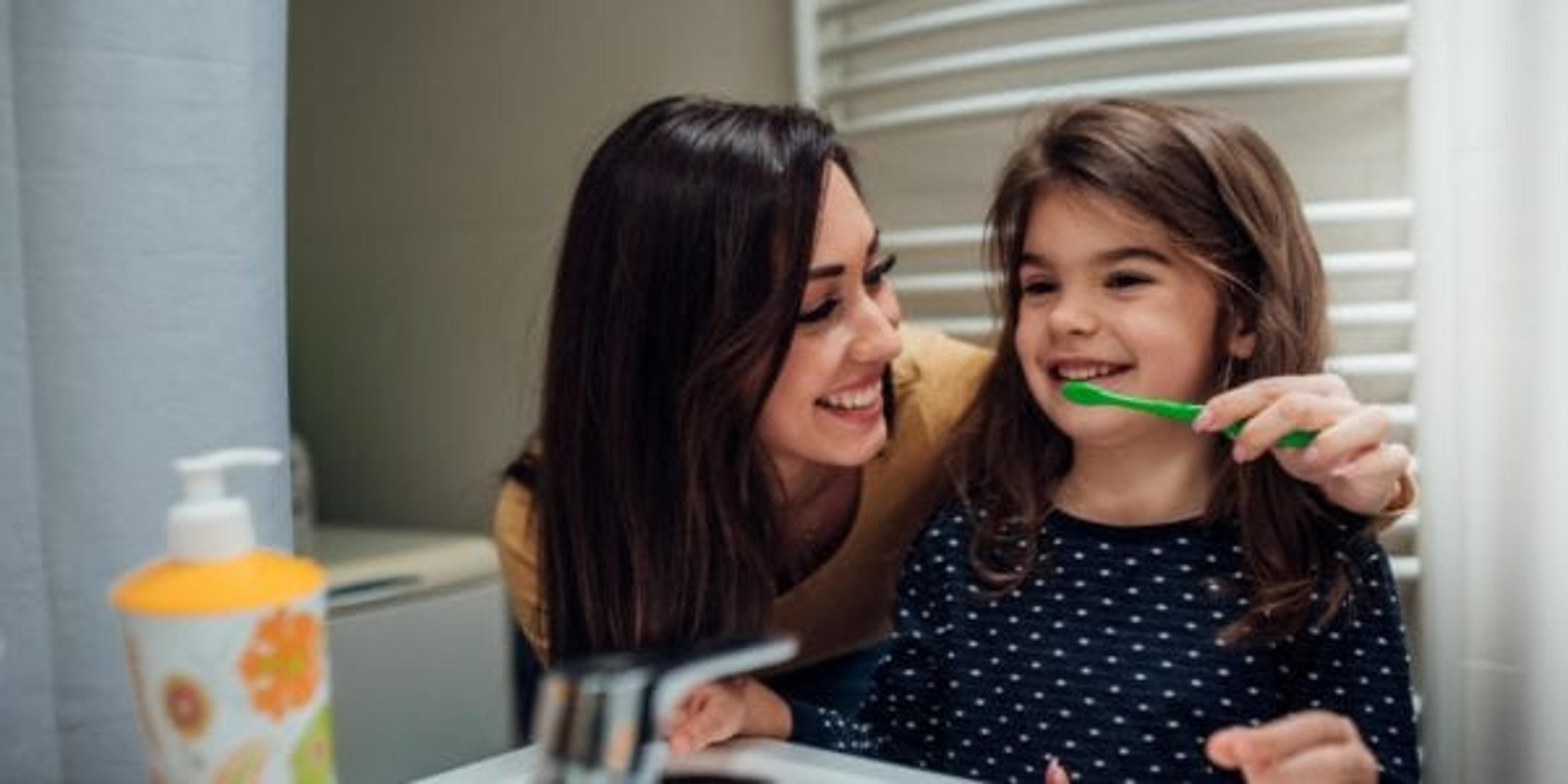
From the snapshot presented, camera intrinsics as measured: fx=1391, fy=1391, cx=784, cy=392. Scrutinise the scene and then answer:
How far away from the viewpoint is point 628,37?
60.8 inches

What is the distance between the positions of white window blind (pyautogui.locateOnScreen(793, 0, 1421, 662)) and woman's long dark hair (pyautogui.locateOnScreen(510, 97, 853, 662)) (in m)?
0.23

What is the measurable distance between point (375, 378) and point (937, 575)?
1.14 meters

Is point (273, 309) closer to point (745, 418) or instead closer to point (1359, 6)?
point (745, 418)

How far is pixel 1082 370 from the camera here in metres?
0.90

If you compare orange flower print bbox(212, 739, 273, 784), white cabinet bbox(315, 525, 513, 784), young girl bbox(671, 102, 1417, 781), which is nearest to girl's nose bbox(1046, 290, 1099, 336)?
young girl bbox(671, 102, 1417, 781)

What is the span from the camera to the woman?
3.01ft

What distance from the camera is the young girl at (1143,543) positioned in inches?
33.6

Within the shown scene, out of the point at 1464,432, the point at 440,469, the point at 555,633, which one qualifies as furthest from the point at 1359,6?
the point at 440,469

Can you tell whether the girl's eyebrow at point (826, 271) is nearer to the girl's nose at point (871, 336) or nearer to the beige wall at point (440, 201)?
the girl's nose at point (871, 336)

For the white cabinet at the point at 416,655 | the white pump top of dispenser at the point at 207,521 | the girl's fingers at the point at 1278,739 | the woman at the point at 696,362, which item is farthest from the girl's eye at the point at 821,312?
the white cabinet at the point at 416,655

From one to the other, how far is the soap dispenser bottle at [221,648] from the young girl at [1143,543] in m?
0.31

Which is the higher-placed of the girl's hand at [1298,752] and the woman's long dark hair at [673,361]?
the woman's long dark hair at [673,361]

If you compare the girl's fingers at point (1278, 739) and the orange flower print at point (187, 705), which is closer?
the orange flower print at point (187, 705)

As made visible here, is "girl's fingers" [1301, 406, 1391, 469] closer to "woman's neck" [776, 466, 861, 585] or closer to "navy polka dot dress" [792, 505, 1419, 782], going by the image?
"navy polka dot dress" [792, 505, 1419, 782]
